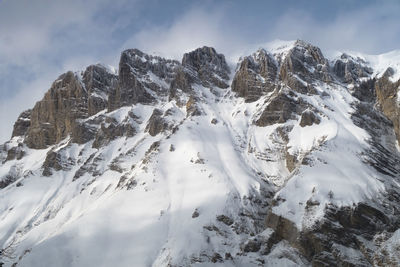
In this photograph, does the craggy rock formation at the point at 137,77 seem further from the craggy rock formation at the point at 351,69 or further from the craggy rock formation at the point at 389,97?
the craggy rock formation at the point at 389,97

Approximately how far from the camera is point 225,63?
602 feet

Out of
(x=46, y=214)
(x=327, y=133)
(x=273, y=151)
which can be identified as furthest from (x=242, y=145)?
(x=46, y=214)

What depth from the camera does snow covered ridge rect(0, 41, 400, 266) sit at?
8362 centimetres

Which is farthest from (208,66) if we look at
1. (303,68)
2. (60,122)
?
(60,122)

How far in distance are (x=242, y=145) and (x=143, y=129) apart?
46960 millimetres

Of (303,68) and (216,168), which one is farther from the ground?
(303,68)

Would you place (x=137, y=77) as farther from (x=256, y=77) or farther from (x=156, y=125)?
(x=256, y=77)

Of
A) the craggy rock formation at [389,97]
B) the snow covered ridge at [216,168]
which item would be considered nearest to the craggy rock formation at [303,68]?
the snow covered ridge at [216,168]

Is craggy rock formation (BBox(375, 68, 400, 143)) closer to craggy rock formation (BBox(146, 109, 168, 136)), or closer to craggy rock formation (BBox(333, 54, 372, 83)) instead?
craggy rock formation (BBox(333, 54, 372, 83))

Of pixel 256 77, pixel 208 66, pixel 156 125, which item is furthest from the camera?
pixel 208 66

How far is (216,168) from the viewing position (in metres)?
110

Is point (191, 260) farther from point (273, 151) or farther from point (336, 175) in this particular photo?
point (273, 151)

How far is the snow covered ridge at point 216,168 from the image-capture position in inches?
3292

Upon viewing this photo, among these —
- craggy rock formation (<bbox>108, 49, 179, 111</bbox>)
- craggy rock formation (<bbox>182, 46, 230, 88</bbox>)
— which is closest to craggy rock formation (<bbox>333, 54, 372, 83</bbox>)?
craggy rock formation (<bbox>182, 46, 230, 88</bbox>)
